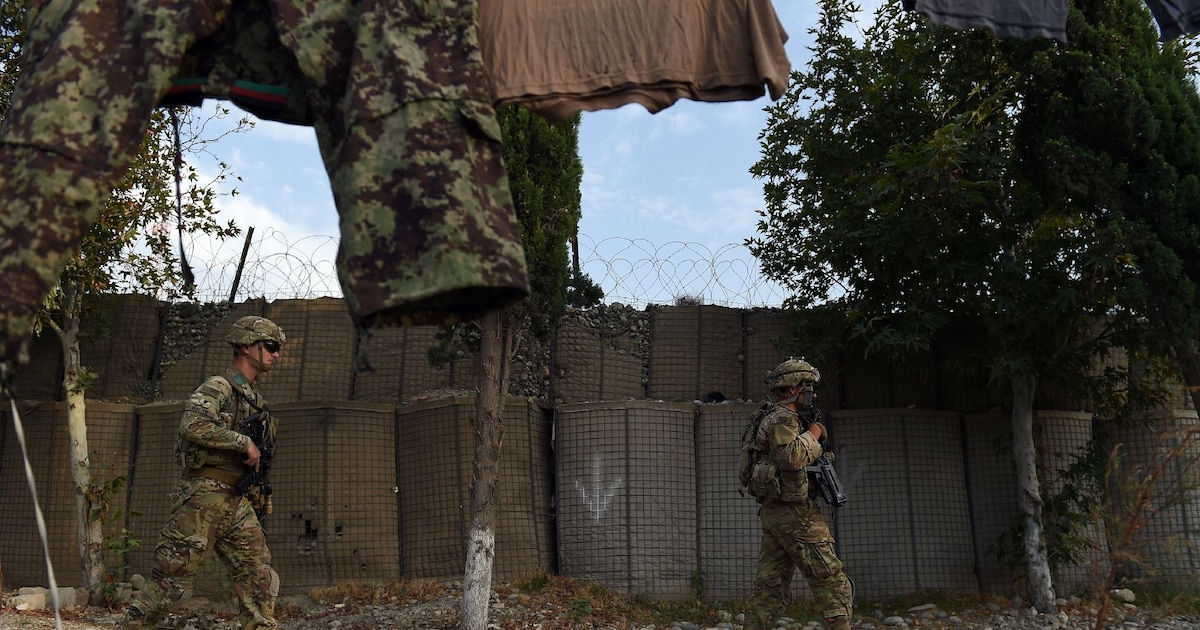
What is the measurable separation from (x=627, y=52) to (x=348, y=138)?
86 centimetres

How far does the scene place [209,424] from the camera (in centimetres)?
546

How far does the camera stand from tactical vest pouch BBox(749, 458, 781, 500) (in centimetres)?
621

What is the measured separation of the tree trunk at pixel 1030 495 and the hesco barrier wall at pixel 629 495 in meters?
2.53

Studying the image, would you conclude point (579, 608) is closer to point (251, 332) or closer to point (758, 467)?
point (758, 467)

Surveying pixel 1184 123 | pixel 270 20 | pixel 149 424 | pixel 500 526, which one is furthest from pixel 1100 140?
pixel 149 424

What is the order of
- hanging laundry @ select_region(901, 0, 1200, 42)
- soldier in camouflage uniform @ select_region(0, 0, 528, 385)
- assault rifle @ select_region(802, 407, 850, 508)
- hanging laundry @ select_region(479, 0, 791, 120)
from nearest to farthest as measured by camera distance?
soldier in camouflage uniform @ select_region(0, 0, 528, 385)
hanging laundry @ select_region(479, 0, 791, 120)
hanging laundry @ select_region(901, 0, 1200, 42)
assault rifle @ select_region(802, 407, 850, 508)

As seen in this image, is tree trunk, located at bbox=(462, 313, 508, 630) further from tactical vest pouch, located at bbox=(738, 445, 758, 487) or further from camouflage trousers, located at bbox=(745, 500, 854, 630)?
camouflage trousers, located at bbox=(745, 500, 854, 630)

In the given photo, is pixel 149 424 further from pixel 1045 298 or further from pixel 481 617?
pixel 1045 298

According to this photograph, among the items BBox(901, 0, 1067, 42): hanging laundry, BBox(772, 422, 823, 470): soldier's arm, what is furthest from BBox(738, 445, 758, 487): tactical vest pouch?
BBox(901, 0, 1067, 42): hanging laundry

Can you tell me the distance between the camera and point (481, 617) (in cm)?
725

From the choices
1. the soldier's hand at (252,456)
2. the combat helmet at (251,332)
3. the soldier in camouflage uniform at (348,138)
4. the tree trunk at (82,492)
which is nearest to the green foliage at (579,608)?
the soldier's hand at (252,456)

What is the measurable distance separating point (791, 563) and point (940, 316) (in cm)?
258

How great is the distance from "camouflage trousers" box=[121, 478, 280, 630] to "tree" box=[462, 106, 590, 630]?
207 cm

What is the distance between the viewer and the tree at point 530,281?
7.55 m
